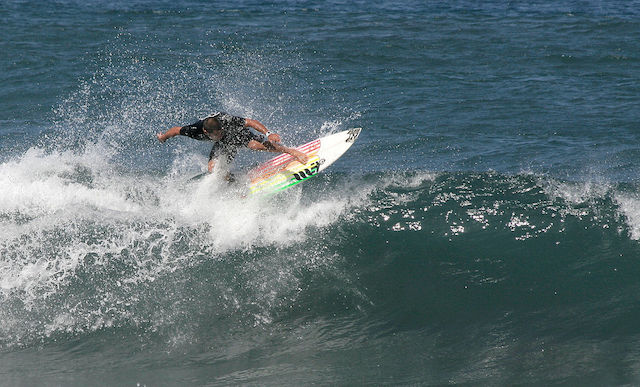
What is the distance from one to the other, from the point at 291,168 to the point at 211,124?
1397 mm

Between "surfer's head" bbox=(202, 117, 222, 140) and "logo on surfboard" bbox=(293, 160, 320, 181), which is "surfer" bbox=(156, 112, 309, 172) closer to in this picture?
"surfer's head" bbox=(202, 117, 222, 140)

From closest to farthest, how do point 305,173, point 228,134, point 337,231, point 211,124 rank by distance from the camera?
point 211,124
point 228,134
point 337,231
point 305,173

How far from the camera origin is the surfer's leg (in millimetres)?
9666

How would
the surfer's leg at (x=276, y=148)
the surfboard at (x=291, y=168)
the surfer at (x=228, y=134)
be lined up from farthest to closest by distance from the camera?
the surfboard at (x=291, y=168) → the surfer's leg at (x=276, y=148) → the surfer at (x=228, y=134)

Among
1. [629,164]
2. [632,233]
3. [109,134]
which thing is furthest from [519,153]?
[109,134]

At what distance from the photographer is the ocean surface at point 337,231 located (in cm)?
779

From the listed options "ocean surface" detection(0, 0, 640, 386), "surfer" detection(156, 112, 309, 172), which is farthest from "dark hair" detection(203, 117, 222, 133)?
"ocean surface" detection(0, 0, 640, 386)

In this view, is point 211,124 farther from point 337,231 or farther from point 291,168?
point 337,231

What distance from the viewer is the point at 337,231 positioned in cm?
984

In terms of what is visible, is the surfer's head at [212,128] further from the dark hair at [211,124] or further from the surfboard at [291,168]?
the surfboard at [291,168]

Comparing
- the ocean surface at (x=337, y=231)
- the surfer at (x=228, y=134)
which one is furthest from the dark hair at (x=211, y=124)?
the ocean surface at (x=337, y=231)

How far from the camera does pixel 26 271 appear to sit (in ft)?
28.9

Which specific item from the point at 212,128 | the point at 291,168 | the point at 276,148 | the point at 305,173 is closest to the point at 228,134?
the point at 212,128

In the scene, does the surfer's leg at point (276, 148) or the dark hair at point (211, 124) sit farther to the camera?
the surfer's leg at point (276, 148)
